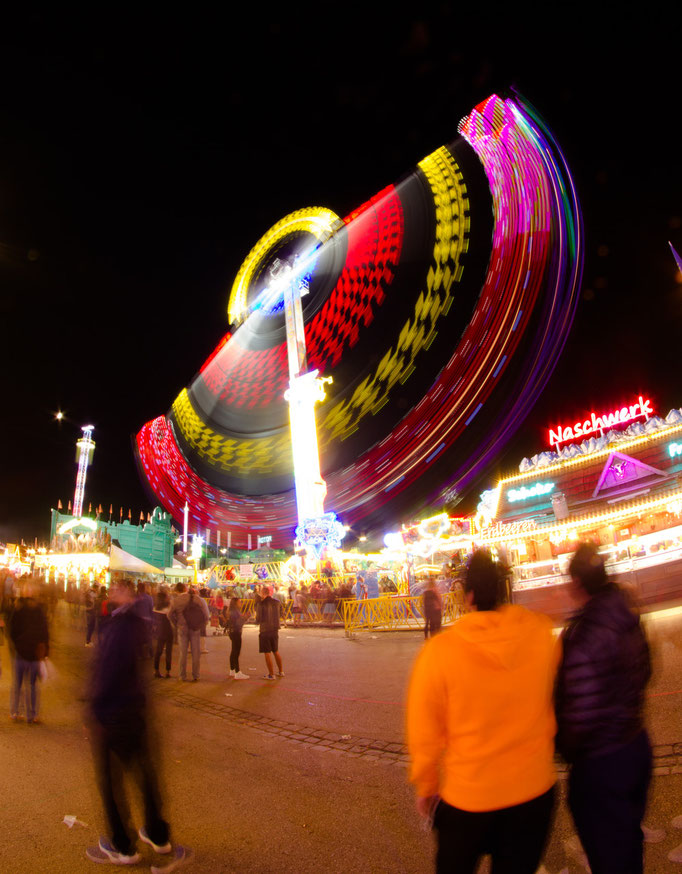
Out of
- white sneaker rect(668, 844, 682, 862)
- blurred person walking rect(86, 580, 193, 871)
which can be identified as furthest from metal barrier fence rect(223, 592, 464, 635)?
blurred person walking rect(86, 580, 193, 871)

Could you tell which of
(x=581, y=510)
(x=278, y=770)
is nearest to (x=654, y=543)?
(x=581, y=510)

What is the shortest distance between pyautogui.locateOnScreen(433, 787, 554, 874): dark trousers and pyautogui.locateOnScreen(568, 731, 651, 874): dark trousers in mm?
435

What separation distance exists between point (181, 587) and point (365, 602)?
244 inches

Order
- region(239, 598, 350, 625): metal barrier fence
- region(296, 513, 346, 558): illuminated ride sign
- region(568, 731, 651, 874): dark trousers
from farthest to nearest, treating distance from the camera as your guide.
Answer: region(296, 513, 346, 558): illuminated ride sign
region(239, 598, 350, 625): metal barrier fence
region(568, 731, 651, 874): dark trousers

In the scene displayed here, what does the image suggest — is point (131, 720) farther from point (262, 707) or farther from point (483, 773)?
point (262, 707)

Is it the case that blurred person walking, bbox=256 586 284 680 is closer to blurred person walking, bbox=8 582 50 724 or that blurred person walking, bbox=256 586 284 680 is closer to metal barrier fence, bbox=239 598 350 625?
blurred person walking, bbox=8 582 50 724

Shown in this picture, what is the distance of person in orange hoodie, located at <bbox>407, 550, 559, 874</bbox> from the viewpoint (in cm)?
185

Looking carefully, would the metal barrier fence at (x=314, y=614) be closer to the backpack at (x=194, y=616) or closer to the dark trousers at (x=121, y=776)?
the backpack at (x=194, y=616)

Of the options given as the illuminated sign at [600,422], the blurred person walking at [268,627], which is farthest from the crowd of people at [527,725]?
the illuminated sign at [600,422]

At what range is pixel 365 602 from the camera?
17.5 meters

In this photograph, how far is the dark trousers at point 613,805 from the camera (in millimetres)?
2119

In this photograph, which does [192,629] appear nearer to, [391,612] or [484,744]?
[391,612]

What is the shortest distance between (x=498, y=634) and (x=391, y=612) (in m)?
16.0

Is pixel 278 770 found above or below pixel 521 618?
below
